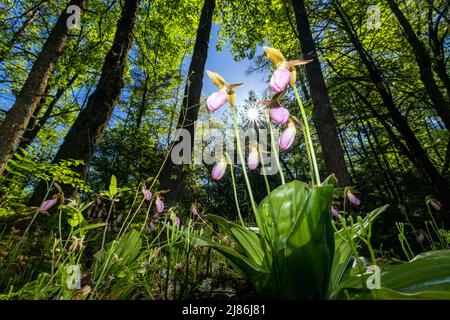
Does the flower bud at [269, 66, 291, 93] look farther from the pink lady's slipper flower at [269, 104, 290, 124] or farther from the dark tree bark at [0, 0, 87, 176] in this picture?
the dark tree bark at [0, 0, 87, 176]

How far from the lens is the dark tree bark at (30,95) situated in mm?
2164

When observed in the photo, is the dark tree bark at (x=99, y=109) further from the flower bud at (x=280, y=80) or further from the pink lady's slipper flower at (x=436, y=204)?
the pink lady's slipper flower at (x=436, y=204)

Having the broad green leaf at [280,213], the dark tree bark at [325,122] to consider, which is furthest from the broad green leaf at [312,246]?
the dark tree bark at [325,122]

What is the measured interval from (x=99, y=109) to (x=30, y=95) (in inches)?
49.1

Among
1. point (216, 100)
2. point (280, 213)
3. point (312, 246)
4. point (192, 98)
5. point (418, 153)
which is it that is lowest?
point (312, 246)

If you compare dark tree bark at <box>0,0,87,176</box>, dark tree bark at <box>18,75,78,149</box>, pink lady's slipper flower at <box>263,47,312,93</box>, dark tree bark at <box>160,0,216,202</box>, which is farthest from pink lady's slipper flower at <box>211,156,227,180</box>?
dark tree bark at <box>160,0,216,202</box>

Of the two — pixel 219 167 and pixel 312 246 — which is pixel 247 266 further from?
pixel 219 167

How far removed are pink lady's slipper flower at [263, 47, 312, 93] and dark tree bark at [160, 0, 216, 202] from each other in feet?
9.71

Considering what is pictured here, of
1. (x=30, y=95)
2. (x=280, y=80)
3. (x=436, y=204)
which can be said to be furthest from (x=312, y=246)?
(x=30, y=95)

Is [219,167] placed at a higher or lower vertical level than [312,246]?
higher

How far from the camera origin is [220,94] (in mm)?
1323

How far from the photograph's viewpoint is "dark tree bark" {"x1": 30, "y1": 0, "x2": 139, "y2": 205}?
3305 mm

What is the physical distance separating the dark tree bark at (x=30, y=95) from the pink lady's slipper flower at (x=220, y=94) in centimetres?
195

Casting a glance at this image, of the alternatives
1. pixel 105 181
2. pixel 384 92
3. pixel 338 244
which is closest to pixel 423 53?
pixel 384 92
